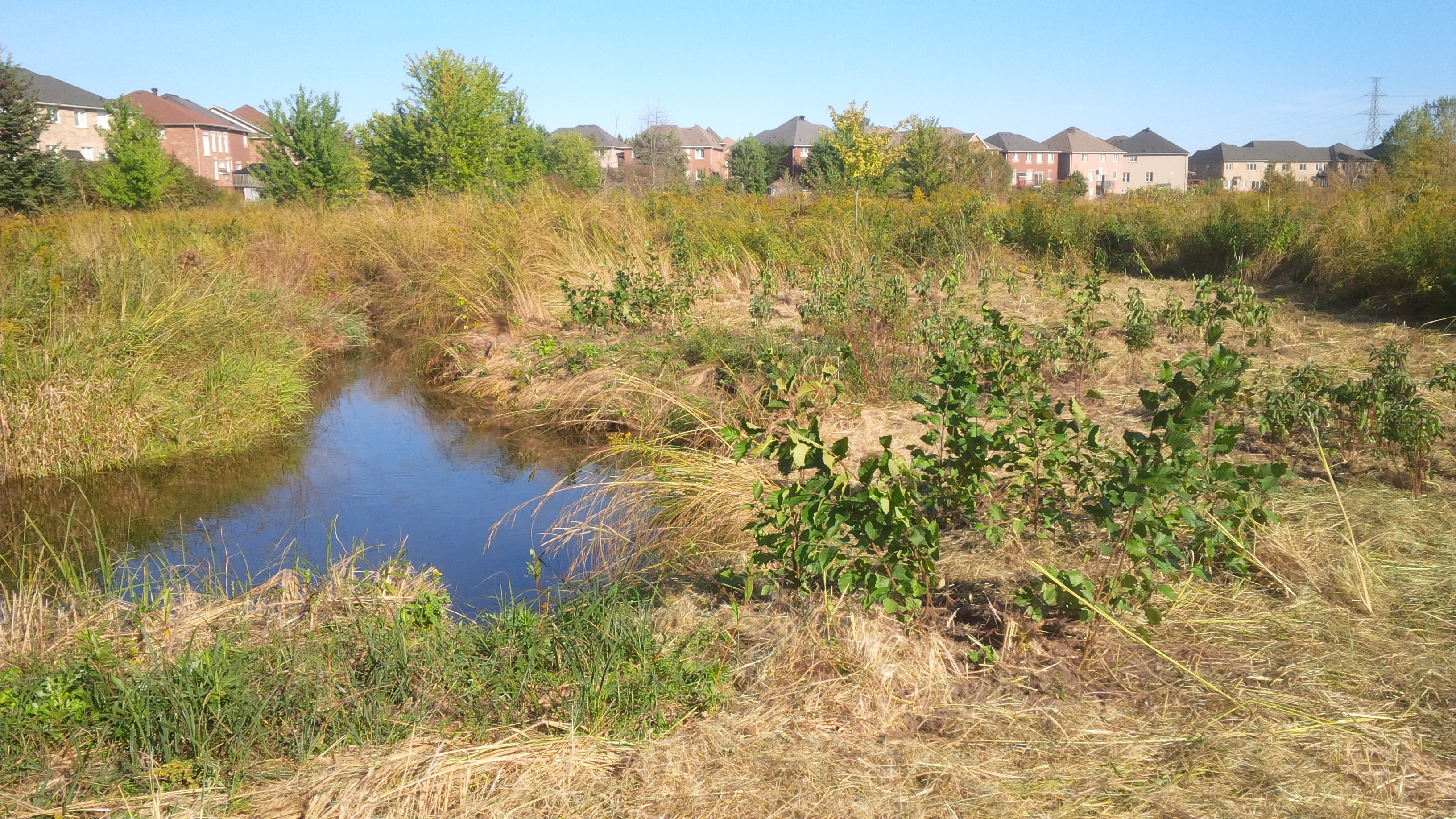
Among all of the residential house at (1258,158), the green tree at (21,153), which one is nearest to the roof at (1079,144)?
the residential house at (1258,158)

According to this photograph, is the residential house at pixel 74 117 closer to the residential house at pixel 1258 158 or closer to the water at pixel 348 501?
the water at pixel 348 501

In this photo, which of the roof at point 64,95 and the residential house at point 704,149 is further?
the residential house at point 704,149

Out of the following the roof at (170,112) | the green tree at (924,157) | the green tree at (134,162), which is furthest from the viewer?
the roof at (170,112)

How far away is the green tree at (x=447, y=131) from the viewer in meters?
21.2

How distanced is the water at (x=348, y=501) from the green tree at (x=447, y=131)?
47.5 feet

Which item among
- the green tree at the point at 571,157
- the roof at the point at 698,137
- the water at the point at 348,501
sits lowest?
the water at the point at 348,501

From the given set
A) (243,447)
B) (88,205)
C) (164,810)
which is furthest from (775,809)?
(88,205)

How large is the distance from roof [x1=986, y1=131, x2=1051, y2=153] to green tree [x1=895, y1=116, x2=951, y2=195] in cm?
4909

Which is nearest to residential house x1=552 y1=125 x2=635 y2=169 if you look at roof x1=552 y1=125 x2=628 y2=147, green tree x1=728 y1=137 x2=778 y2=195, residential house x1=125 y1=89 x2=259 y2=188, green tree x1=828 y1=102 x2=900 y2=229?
roof x1=552 y1=125 x2=628 y2=147

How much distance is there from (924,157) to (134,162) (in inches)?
814

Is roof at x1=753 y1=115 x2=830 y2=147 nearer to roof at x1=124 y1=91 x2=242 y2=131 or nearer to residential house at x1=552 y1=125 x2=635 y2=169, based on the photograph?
residential house at x1=552 y1=125 x2=635 y2=169

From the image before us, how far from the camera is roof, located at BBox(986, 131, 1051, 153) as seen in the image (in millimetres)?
69312

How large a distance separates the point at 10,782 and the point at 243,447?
4.98 m

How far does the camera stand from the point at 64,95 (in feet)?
150
